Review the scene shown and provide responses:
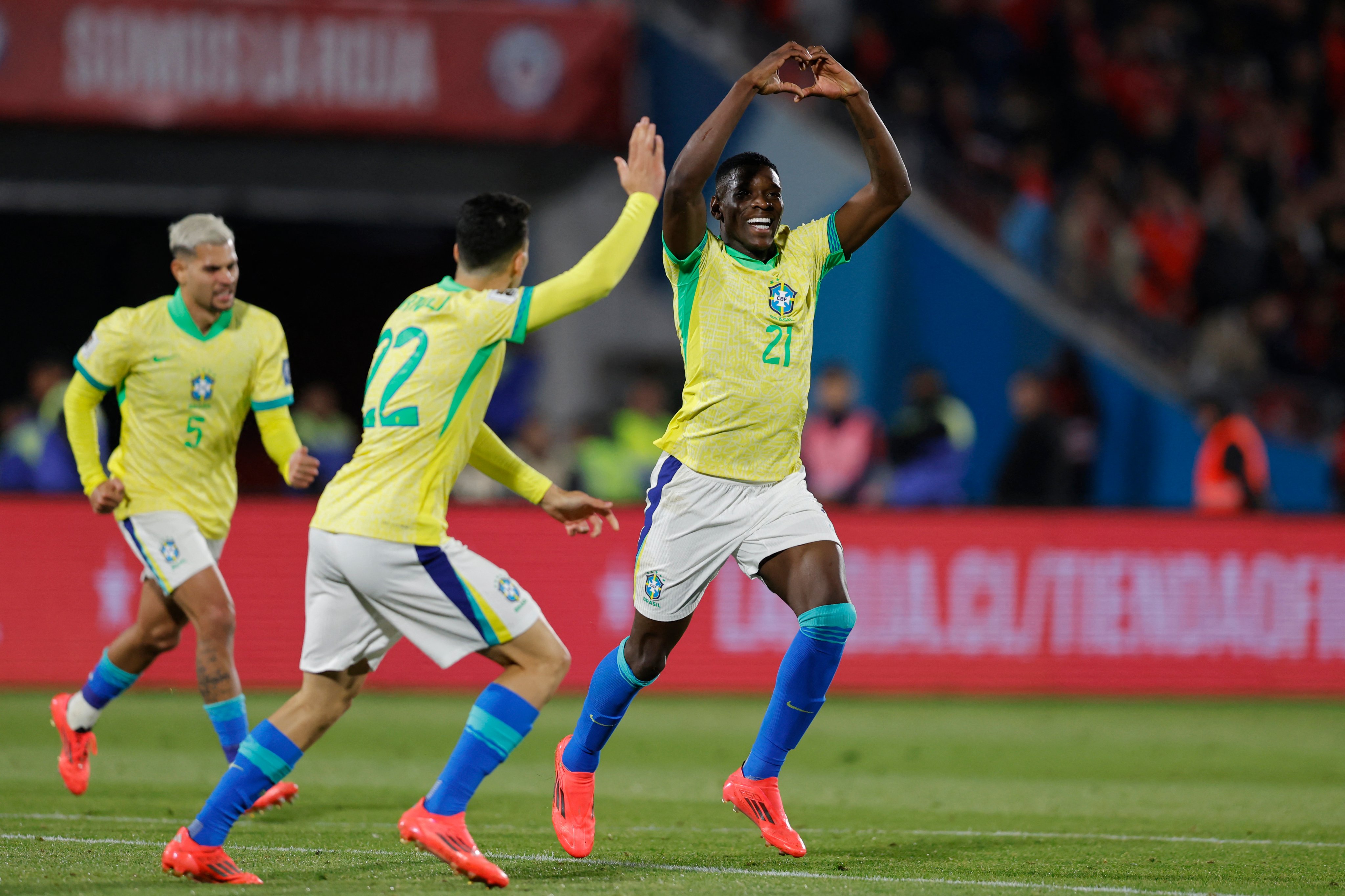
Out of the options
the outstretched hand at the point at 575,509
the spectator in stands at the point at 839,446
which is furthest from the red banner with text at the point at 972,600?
the outstretched hand at the point at 575,509

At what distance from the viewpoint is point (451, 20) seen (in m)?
17.1

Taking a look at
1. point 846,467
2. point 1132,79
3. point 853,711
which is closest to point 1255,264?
point 1132,79

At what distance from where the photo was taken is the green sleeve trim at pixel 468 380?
5.29 metres

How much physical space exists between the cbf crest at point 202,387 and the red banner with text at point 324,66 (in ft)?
34.8

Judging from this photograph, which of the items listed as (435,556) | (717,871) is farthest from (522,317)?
(717,871)

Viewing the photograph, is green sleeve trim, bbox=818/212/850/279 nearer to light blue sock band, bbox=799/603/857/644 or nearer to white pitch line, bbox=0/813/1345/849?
light blue sock band, bbox=799/603/857/644

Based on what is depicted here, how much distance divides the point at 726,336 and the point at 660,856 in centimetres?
195

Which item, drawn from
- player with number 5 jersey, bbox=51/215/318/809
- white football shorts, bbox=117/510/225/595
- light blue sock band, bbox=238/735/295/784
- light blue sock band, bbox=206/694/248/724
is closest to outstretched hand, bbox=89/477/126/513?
player with number 5 jersey, bbox=51/215/318/809

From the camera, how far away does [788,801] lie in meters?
7.85

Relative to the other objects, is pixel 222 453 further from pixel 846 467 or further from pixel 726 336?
pixel 846 467

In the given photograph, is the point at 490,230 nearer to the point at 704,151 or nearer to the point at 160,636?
the point at 704,151

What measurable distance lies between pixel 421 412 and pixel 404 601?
61cm

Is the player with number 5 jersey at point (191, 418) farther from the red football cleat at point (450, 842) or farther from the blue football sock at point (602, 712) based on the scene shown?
the red football cleat at point (450, 842)

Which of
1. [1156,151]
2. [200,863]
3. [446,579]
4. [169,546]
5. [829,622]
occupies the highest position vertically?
[1156,151]
